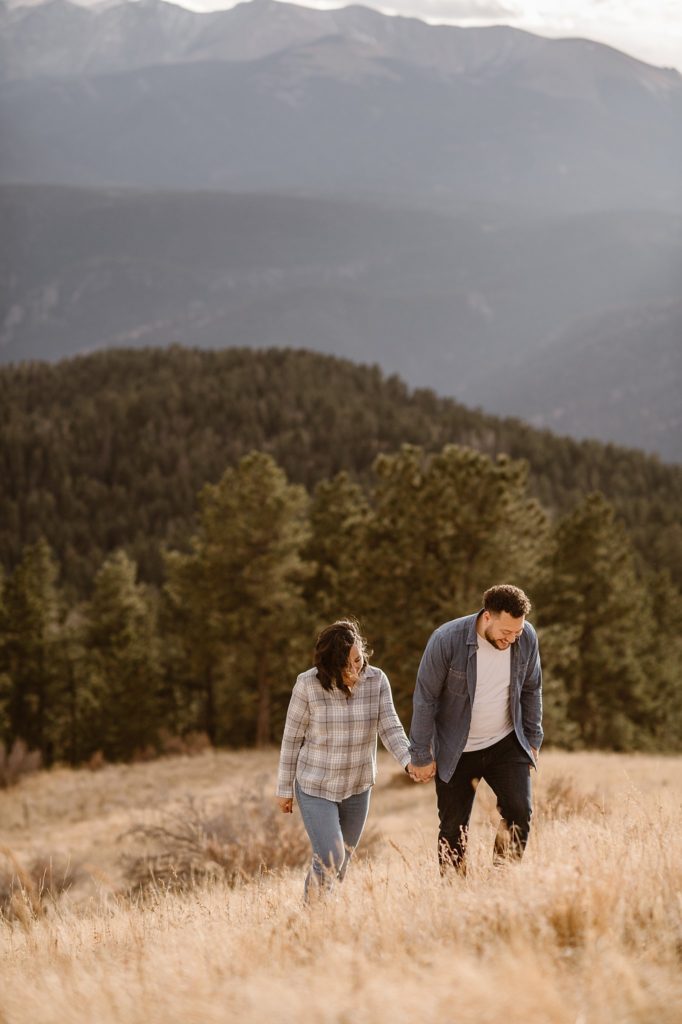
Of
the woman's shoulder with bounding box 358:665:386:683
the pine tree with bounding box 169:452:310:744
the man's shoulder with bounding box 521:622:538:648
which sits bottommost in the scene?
the pine tree with bounding box 169:452:310:744

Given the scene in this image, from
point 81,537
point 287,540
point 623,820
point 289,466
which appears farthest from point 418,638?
point 289,466

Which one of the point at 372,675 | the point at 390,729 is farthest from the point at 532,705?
the point at 372,675

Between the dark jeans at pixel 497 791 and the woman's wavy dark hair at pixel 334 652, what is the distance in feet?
3.09

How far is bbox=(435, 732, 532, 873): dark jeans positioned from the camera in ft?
18.7

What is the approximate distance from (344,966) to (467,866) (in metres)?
1.44

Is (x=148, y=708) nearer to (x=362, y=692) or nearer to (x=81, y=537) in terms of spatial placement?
(x=362, y=692)

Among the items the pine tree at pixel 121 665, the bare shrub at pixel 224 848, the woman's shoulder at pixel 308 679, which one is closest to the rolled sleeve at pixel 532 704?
the woman's shoulder at pixel 308 679

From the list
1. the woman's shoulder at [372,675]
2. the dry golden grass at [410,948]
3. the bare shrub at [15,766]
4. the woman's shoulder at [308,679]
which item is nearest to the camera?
the dry golden grass at [410,948]

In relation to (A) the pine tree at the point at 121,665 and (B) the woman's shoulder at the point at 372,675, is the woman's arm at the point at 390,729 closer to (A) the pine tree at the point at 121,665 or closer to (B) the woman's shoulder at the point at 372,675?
(B) the woman's shoulder at the point at 372,675

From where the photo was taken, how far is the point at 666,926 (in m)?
4.02

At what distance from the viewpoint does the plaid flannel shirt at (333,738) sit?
217 inches

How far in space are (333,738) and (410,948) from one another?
1.51m

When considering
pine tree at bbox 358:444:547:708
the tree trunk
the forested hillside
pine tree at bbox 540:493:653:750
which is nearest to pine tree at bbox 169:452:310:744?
the tree trunk

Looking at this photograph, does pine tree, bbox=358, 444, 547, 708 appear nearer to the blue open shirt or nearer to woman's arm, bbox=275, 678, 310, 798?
the blue open shirt
